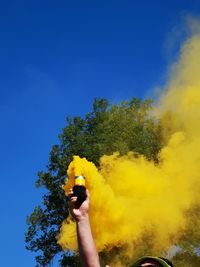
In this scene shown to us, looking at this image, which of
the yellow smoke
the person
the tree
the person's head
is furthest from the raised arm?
the tree

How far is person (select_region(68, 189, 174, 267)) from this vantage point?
2279mm

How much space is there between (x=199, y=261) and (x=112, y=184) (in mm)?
10528

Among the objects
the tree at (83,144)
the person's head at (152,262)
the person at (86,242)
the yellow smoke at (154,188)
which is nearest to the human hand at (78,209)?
the person at (86,242)

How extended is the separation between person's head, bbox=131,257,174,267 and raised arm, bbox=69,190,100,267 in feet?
0.88

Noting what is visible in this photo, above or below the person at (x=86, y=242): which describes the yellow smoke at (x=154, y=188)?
above

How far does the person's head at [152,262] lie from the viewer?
8.00ft

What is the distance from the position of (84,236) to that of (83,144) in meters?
31.2

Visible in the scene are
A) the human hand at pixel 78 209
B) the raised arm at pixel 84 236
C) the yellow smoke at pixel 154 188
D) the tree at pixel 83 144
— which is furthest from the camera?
the tree at pixel 83 144

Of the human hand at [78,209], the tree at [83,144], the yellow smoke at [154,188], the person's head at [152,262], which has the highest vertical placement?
A: the tree at [83,144]

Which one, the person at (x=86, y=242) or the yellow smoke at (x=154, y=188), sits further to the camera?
the yellow smoke at (x=154, y=188)

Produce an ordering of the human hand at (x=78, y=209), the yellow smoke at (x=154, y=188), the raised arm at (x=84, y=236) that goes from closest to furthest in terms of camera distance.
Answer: the raised arm at (x=84, y=236), the human hand at (x=78, y=209), the yellow smoke at (x=154, y=188)

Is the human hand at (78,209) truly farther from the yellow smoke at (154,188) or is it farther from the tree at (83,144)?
the tree at (83,144)

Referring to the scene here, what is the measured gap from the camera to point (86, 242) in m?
2.34

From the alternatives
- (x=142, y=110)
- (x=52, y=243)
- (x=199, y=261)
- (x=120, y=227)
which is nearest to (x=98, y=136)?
(x=142, y=110)
